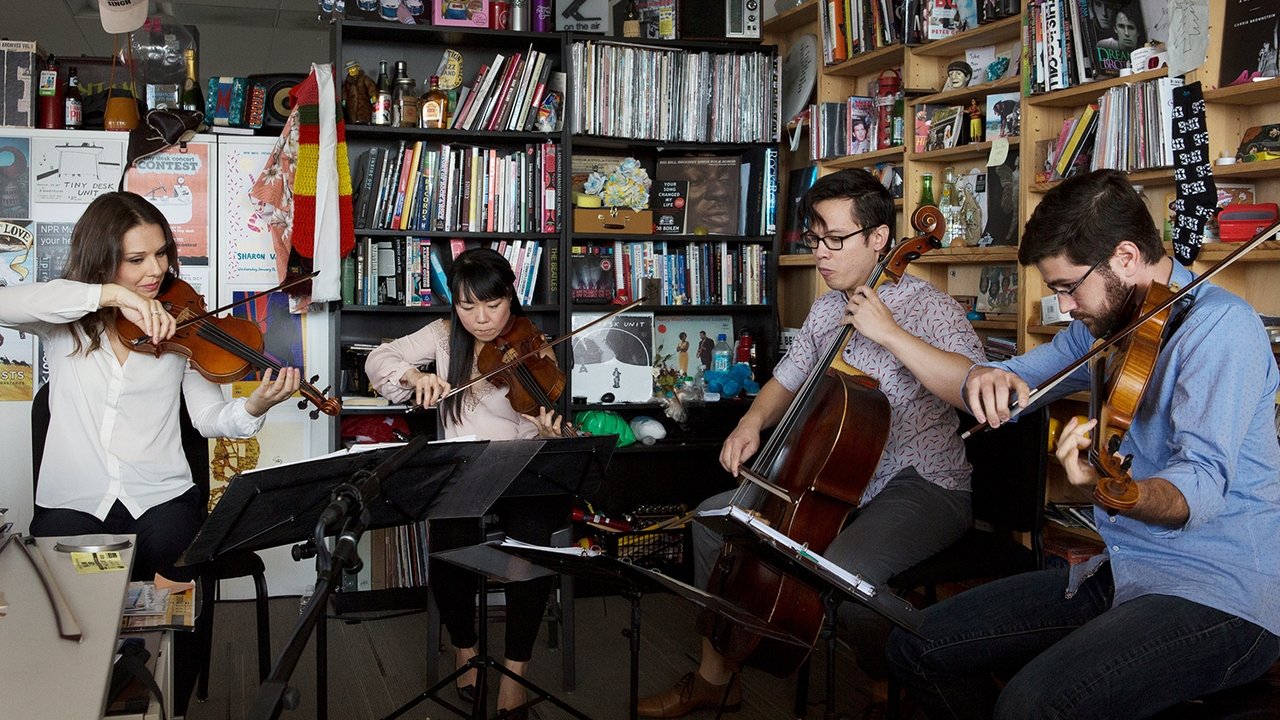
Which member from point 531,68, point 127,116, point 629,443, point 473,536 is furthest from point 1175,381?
point 127,116

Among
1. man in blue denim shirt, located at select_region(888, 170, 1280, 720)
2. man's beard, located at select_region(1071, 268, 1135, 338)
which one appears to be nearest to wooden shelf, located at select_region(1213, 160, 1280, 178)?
man in blue denim shirt, located at select_region(888, 170, 1280, 720)

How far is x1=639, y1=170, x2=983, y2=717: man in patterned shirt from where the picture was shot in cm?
229

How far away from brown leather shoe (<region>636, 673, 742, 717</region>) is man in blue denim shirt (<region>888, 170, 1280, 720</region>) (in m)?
0.86

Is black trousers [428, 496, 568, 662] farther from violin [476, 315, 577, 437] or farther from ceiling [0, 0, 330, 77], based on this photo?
ceiling [0, 0, 330, 77]

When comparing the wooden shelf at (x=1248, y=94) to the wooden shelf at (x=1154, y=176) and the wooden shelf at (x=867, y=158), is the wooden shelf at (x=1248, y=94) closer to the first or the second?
the wooden shelf at (x=1154, y=176)

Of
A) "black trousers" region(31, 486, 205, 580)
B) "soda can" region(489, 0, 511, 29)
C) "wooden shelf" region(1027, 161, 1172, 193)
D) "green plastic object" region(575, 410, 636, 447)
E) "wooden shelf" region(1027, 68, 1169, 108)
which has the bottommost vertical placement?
"black trousers" region(31, 486, 205, 580)

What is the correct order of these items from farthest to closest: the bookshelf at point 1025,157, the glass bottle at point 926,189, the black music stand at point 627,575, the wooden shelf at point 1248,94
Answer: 1. the glass bottle at point 926,189
2. the bookshelf at point 1025,157
3. the wooden shelf at point 1248,94
4. the black music stand at point 627,575

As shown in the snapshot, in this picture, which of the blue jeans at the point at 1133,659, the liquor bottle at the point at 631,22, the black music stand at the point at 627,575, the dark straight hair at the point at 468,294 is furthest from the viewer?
the liquor bottle at the point at 631,22

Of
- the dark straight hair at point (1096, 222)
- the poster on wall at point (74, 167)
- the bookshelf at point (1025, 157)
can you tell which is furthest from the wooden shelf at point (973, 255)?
the poster on wall at point (74, 167)

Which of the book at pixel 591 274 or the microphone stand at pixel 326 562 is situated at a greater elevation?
the book at pixel 591 274

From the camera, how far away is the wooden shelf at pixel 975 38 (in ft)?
10.3

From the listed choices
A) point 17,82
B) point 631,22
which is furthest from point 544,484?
point 17,82

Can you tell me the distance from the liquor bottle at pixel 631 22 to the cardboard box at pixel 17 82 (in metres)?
1.97

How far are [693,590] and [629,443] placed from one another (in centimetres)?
214
